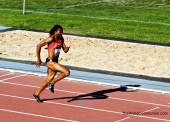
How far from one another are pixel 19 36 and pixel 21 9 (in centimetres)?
881

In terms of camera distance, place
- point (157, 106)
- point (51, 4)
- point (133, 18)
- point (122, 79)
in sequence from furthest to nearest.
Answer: point (51, 4), point (133, 18), point (122, 79), point (157, 106)

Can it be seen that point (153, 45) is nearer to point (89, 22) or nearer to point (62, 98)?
point (89, 22)

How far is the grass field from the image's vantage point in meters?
27.3

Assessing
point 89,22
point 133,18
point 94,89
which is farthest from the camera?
point 133,18

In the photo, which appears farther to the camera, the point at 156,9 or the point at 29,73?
the point at 156,9

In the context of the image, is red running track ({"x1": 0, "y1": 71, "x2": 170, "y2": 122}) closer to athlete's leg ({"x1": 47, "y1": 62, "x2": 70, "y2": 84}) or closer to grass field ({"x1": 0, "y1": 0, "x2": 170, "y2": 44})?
athlete's leg ({"x1": 47, "y1": 62, "x2": 70, "y2": 84})

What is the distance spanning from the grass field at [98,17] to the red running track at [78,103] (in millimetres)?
8446

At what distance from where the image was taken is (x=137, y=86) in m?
17.8

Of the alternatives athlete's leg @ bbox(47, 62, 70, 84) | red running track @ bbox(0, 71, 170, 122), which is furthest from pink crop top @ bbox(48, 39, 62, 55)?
red running track @ bbox(0, 71, 170, 122)

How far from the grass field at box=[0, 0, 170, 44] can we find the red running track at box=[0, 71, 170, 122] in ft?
27.7

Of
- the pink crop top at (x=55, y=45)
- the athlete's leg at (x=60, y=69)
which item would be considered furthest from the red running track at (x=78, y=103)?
the pink crop top at (x=55, y=45)

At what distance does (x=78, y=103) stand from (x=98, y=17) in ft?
53.0

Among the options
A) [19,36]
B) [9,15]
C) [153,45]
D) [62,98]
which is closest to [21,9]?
[9,15]

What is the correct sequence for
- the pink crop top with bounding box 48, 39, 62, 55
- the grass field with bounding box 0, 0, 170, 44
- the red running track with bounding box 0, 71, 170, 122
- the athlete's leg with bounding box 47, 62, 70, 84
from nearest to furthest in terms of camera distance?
the red running track with bounding box 0, 71, 170, 122, the athlete's leg with bounding box 47, 62, 70, 84, the pink crop top with bounding box 48, 39, 62, 55, the grass field with bounding box 0, 0, 170, 44
